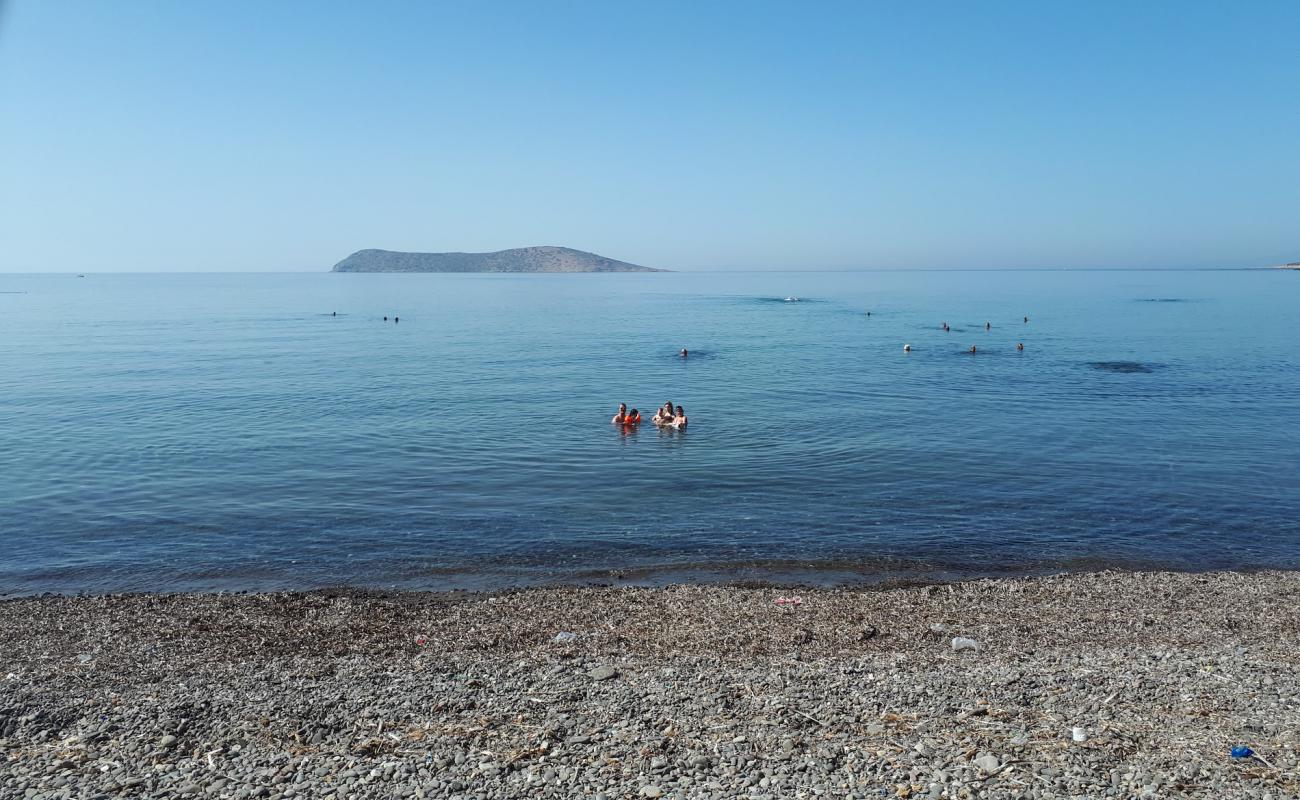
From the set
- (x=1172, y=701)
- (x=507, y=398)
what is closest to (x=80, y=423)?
(x=507, y=398)

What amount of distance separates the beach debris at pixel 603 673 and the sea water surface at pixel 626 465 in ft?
19.4

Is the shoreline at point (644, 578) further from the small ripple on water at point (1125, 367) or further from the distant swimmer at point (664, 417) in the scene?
the small ripple on water at point (1125, 367)

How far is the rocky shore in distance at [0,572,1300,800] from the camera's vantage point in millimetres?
9406

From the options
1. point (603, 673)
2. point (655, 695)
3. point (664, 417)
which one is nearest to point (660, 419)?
point (664, 417)

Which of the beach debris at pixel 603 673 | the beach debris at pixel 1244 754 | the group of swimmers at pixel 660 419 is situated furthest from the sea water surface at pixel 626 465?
the beach debris at pixel 1244 754

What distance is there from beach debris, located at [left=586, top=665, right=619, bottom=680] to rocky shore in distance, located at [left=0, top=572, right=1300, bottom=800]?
0.05 m

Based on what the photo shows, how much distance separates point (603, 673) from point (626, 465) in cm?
1663

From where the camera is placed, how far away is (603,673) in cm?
1264

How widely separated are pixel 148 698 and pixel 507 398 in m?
30.6

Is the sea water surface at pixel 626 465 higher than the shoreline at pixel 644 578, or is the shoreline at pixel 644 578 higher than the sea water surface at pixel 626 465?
the sea water surface at pixel 626 465

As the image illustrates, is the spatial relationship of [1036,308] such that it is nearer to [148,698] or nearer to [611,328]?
[611,328]

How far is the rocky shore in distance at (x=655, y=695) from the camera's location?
370 inches

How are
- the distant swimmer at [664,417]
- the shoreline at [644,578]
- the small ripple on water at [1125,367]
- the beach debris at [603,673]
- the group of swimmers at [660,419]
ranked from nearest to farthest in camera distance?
the beach debris at [603,673] → the shoreline at [644,578] → the group of swimmers at [660,419] → the distant swimmer at [664,417] → the small ripple on water at [1125,367]

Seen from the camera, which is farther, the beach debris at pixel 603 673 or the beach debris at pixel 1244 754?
the beach debris at pixel 603 673
